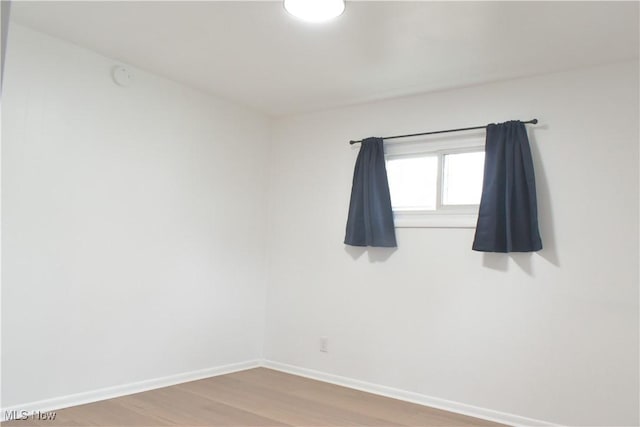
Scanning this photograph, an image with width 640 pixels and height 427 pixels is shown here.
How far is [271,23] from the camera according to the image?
2.65 metres

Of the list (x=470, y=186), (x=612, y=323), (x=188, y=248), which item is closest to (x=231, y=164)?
(x=188, y=248)

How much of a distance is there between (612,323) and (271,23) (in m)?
2.65

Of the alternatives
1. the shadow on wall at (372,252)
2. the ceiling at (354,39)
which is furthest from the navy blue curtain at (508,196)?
the shadow on wall at (372,252)

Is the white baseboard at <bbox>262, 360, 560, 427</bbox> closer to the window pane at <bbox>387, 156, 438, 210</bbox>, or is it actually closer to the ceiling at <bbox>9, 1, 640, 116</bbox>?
the window pane at <bbox>387, 156, 438, 210</bbox>

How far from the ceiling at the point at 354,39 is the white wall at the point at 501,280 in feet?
0.84

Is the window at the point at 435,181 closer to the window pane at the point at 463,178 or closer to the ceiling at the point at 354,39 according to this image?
the window pane at the point at 463,178

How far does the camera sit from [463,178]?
3.49 metres

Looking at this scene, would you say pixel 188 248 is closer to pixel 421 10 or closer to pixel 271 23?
pixel 271 23

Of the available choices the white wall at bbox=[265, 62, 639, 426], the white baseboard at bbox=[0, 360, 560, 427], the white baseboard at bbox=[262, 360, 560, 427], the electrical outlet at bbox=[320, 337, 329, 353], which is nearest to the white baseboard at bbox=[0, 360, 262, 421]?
the white baseboard at bbox=[0, 360, 560, 427]

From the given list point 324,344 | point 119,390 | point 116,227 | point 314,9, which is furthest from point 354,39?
point 119,390

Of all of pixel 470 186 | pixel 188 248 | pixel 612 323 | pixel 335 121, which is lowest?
pixel 612 323

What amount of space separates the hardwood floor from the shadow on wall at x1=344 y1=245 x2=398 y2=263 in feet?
3.38

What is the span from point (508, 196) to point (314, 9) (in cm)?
171

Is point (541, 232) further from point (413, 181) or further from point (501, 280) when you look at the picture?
point (413, 181)
